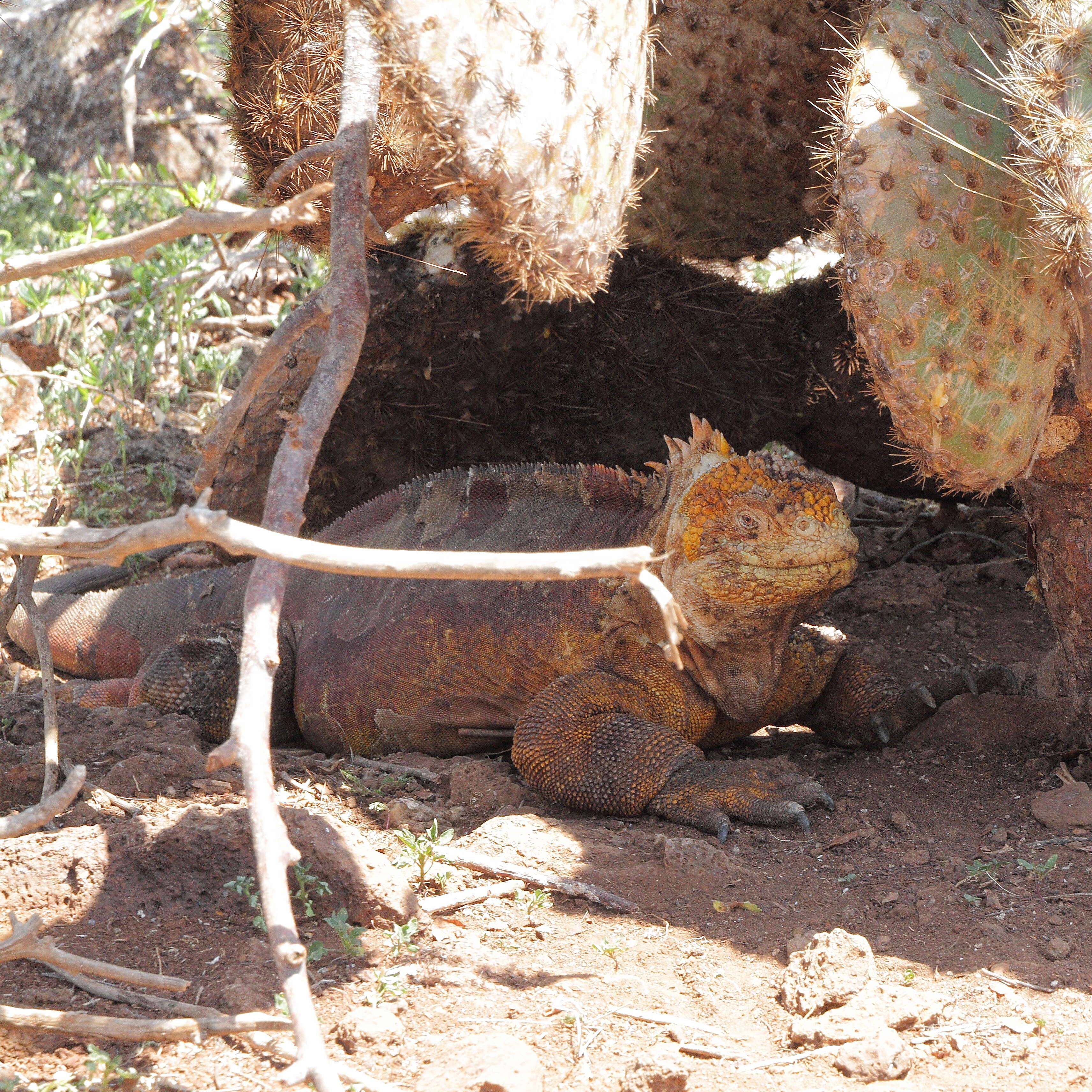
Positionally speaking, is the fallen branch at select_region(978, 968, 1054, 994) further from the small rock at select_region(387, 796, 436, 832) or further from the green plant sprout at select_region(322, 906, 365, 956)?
the small rock at select_region(387, 796, 436, 832)

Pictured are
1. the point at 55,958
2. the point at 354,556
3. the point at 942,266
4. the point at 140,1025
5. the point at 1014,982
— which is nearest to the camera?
the point at 354,556

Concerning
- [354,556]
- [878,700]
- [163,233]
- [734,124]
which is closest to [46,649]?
[163,233]

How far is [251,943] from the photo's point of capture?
2684 mm

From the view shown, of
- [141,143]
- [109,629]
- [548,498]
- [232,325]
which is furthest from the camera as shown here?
[141,143]

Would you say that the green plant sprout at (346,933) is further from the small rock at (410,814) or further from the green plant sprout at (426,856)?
the small rock at (410,814)

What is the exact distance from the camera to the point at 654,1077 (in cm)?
231

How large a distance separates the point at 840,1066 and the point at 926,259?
6.91ft

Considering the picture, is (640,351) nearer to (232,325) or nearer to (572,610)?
(572,610)

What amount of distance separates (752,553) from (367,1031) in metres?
2.12

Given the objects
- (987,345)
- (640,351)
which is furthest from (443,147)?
(640,351)

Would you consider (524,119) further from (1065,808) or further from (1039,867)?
(1065,808)

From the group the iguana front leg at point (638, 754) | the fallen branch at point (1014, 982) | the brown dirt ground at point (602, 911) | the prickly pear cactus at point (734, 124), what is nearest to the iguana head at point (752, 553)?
the iguana front leg at point (638, 754)

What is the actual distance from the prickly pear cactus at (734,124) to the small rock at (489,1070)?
3.65 meters

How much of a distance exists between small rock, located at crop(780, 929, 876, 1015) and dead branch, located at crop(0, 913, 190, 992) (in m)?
1.41
